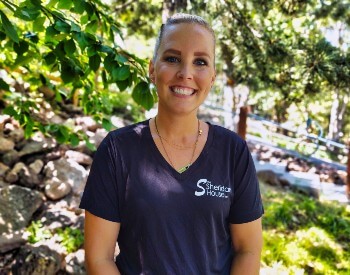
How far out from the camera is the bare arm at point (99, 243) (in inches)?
56.5

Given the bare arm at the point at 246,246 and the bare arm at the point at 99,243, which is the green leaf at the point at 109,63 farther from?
the bare arm at the point at 246,246

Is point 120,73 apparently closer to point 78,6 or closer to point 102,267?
point 78,6

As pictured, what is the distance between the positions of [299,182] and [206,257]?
23.1ft

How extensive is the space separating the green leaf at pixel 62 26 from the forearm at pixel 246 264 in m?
1.37

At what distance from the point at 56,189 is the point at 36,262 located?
126 centimetres

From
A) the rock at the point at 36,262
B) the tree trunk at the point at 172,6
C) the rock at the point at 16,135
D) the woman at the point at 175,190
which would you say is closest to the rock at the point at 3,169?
the rock at the point at 16,135

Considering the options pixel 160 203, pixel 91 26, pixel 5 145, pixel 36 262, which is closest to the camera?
pixel 160 203

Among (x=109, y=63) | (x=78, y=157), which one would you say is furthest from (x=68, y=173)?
(x=109, y=63)

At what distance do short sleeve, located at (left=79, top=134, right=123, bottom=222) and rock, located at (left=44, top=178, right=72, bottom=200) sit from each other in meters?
3.46

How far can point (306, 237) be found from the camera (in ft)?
15.6

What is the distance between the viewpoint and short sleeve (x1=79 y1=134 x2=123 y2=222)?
56.1 inches

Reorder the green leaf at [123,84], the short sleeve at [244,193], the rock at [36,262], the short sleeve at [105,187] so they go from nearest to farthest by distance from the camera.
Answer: the short sleeve at [105,187] < the short sleeve at [244,193] < the green leaf at [123,84] < the rock at [36,262]

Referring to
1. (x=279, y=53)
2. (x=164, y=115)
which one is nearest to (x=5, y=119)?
(x=279, y=53)

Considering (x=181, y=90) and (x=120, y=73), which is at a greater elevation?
(x=120, y=73)
